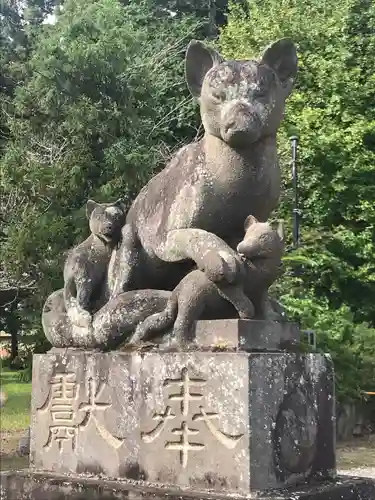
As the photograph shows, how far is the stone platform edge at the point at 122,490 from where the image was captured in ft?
11.8

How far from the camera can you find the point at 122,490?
3775 millimetres

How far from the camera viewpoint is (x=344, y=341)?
13234mm

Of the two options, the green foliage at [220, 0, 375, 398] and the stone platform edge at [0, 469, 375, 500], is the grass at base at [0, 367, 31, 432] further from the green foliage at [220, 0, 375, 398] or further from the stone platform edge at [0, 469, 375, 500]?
the stone platform edge at [0, 469, 375, 500]

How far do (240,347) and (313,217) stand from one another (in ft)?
41.9

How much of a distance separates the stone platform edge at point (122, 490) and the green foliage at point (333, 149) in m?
9.54

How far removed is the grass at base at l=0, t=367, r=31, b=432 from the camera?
1340 centimetres

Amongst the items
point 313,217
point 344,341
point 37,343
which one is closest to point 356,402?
point 344,341

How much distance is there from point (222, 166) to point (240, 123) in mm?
266

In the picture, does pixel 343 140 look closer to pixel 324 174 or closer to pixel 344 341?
pixel 324 174

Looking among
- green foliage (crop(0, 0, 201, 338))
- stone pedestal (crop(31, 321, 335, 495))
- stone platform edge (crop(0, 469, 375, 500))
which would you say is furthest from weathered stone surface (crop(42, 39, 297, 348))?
green foliage (crop(0, 0, 201, 338))

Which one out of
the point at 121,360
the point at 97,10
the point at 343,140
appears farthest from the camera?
the point at 343,140

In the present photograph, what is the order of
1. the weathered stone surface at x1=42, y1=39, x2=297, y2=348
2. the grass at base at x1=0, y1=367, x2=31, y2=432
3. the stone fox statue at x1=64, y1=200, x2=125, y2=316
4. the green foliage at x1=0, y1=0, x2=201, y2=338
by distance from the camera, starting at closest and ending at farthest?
the weathered stone surface at x1=42, y1=39, x2=297, y2=348 < the stone fox statue at x1=64, y1=200, x2=125, y2=316 < the green foliage at x1=0, y1=0, x2=201, y2=338 < the grass at base at x1=0, y1=367, x2=31, y2=432

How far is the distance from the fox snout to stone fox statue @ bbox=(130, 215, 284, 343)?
0.42 metres

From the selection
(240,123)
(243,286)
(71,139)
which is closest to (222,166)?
(240,123)
